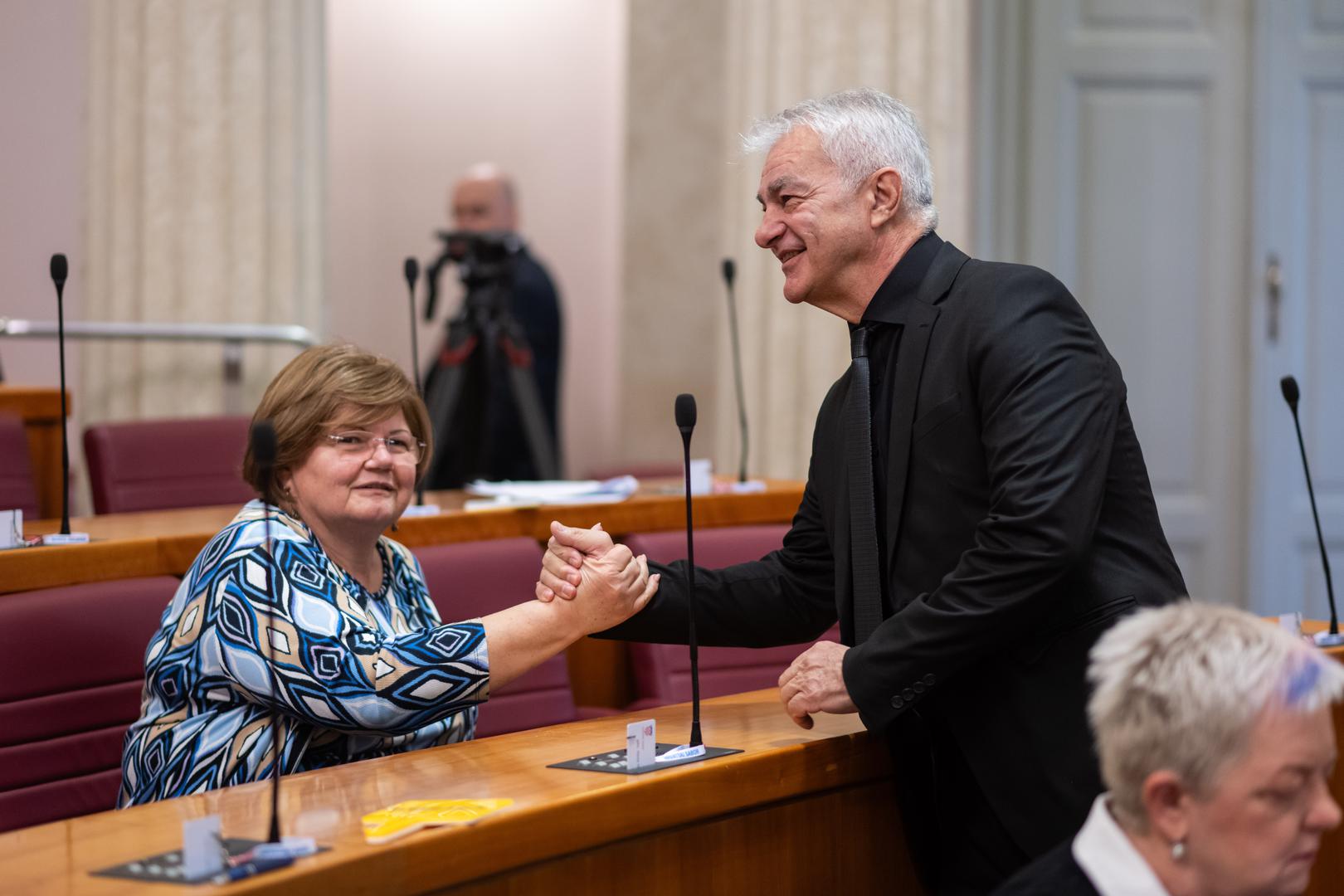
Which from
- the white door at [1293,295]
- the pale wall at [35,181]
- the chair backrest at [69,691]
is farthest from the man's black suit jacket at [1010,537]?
the pale wall at [35,181]

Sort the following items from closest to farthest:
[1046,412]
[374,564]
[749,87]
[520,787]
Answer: [520,787] < [1046,412] < [374,564] < [749,87]

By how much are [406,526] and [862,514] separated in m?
1.22

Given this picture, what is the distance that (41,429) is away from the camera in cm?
387

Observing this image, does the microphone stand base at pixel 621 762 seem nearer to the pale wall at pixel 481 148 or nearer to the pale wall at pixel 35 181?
the pale wall at pixel 35 181

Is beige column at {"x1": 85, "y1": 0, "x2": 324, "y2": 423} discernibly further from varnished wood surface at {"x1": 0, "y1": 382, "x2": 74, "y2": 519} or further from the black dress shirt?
the black dress shirt

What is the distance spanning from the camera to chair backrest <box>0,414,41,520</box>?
3510 millimetres

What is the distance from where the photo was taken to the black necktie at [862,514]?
2160 mm

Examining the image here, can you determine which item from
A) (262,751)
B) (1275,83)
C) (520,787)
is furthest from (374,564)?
(1275,83)

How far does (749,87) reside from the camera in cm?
527

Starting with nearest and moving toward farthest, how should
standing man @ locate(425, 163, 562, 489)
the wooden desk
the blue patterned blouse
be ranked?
the wooden desk < the blue patterned blouse < standing man @ locate(425, 163, 562, 489)

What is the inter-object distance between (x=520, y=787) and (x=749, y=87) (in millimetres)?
3802

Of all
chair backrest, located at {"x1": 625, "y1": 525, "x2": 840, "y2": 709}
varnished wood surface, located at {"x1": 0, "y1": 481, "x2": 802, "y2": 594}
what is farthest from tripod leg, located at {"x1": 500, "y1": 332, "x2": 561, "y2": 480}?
chair backrest, located at {"x1": 625, "y1": 525, "x2": 840, "y2": 709}

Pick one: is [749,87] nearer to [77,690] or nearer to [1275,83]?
[1275,83]

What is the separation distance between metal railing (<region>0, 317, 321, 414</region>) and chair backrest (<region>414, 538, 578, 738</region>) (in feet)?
6.63
